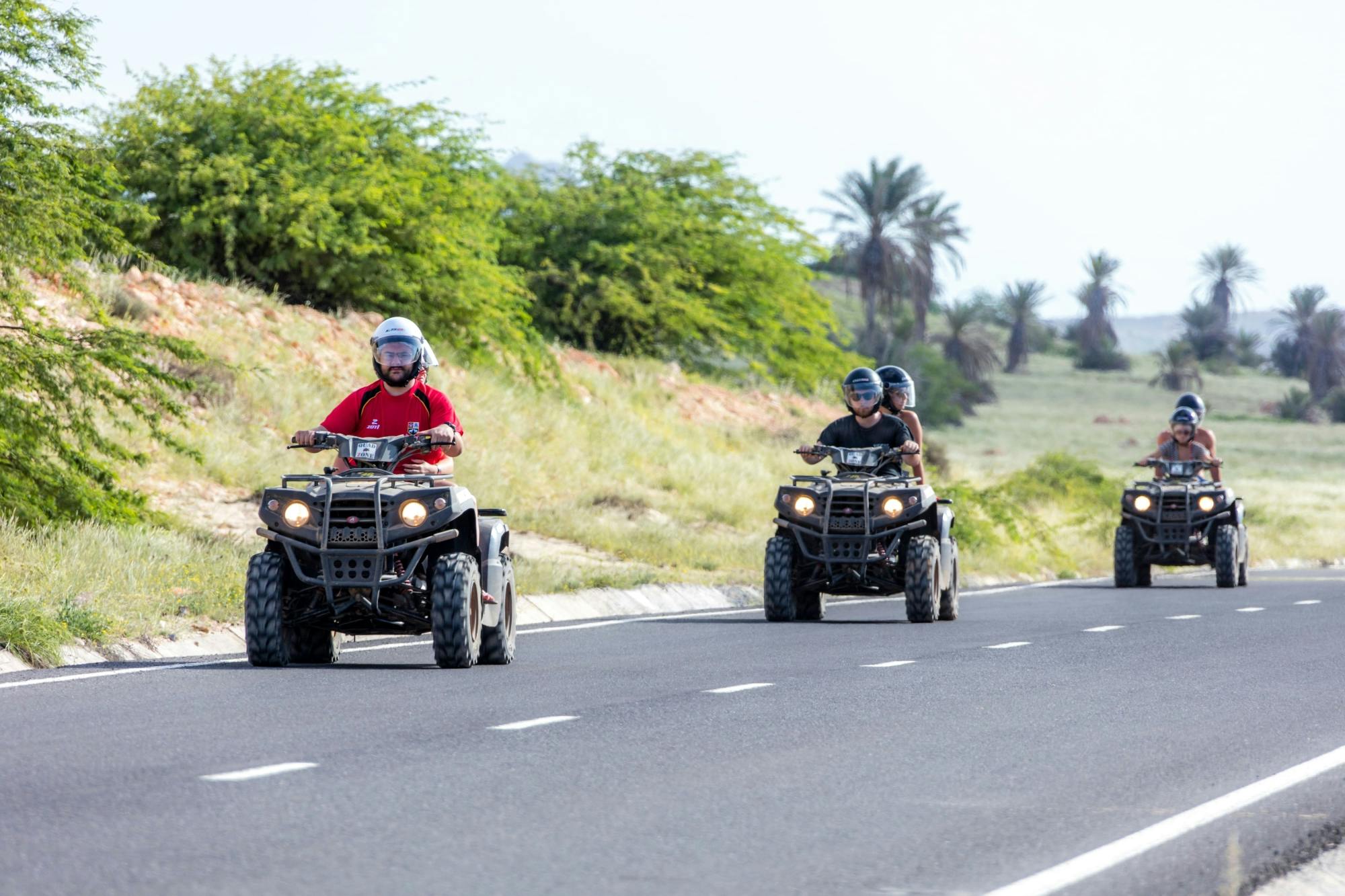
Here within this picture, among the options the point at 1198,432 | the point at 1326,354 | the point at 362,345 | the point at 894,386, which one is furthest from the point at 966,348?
the point at 894,386

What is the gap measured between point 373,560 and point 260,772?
165 inches

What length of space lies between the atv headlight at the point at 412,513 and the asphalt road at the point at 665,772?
971 mm

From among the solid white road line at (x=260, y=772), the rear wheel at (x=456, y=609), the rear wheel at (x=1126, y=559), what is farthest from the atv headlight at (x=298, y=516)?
the rear wheel at (x=1126, y=559)

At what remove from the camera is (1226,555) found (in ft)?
83.2

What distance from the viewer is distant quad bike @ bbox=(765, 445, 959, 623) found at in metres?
17.7

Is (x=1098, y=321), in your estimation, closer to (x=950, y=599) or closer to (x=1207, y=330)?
(x=1207, y=330)

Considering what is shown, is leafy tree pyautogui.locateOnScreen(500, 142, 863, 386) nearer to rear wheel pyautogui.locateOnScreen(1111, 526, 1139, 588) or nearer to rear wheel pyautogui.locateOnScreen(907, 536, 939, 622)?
rear wheel pyautogui.locateOnScreen(1111, 526, 1139, 588)

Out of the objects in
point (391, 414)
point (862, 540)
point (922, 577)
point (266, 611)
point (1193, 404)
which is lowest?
point (922, 577)

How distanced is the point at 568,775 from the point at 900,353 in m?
84.6

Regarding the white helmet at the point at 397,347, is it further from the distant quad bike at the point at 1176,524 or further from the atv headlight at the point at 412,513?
the distant quad bike at the point at 1176,524

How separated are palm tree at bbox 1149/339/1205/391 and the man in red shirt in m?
107

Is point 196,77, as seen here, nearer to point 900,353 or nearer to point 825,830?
point 825,830

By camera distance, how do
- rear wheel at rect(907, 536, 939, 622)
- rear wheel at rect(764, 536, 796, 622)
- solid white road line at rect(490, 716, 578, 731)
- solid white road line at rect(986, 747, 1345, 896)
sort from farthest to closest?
rear wheel at rect(764, 536, 796, 622), rear wheel at rect(907, 536, 939, 622), solid white road line at rect(490, 716, 578, 731), solid white road line at rect(986, 747, 1345, 896)

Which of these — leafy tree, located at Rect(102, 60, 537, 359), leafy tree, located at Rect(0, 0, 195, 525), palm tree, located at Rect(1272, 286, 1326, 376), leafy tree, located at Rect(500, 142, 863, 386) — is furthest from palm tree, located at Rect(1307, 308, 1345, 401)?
leafy tree, located at Rect(0, 0, 195, 525)
